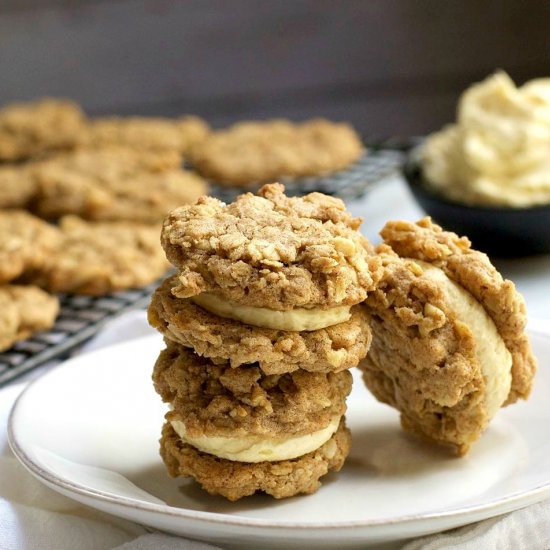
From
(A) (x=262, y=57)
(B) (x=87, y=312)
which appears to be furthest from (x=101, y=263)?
(A) (x=262, y=57)

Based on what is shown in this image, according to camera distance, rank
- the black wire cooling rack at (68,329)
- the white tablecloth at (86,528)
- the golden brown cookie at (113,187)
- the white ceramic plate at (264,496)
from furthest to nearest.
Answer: the golden brown cookie at (113,187)
the black wire cooling rack at (68,329)
the white tablecloth at (86,528)
the white ceramic plate at (264,496)

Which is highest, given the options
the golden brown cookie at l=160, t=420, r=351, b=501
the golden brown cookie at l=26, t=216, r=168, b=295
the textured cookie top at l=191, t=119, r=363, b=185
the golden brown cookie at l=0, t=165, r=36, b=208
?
the golden brown cookie at l=160, t=420, r=351, b=501

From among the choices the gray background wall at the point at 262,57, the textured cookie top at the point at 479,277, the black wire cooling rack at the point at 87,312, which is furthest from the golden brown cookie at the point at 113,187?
the gray background wall at the point at 262,57

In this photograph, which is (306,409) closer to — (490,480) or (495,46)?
(490,480)

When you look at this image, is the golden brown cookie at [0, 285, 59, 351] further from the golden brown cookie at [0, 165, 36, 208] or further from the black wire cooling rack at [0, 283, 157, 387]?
the golden brown cookie at [0, 165, 36, 208]

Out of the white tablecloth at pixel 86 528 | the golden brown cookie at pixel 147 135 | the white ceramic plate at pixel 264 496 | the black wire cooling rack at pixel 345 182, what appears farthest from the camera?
the golden brown cookie at pixel 147 135

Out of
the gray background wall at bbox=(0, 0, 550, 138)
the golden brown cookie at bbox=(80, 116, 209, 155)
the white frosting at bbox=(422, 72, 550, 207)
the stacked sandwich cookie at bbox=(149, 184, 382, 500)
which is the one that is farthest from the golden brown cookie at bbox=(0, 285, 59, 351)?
the gray background wall at bbox=(0, 0, 550, 138)

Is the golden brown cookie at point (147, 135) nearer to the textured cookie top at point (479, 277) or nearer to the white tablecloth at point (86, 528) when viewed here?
the white tablecloth at point (86, 528)
